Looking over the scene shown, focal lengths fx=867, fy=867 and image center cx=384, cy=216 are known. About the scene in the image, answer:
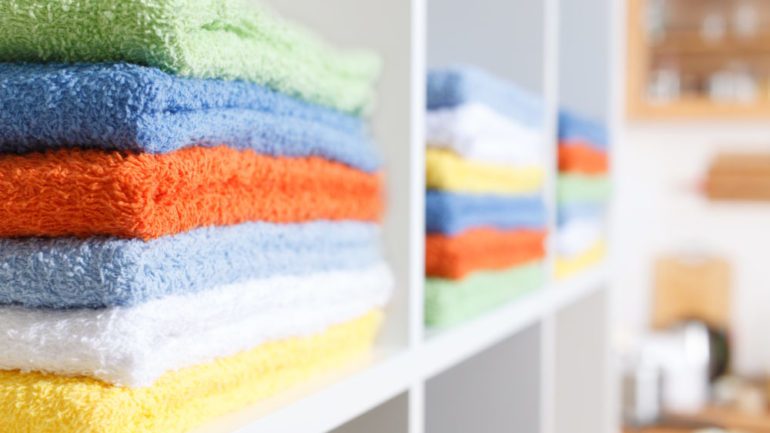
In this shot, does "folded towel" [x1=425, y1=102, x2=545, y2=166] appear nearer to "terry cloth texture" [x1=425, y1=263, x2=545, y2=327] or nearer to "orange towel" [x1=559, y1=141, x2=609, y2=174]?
"terry cloth texture" [x1=425, y1=263, x2=545, y2=327]

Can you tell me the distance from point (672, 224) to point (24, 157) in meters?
2.20

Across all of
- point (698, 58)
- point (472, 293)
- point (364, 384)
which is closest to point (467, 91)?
point (472, 293)

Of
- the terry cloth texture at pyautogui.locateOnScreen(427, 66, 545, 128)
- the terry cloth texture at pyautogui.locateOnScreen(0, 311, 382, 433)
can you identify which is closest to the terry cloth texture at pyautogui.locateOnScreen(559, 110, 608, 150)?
the terry cloth texture at pyautogui.locateOnScreen(427, 66, 545, 128)

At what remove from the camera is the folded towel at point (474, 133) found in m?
0.69

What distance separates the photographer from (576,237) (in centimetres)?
106

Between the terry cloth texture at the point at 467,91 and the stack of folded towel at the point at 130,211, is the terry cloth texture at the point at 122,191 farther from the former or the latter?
the terry cloth texture at the point at 467,91

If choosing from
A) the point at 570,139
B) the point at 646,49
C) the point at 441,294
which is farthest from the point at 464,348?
the point at 646,49

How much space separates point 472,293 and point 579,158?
0.38 metres

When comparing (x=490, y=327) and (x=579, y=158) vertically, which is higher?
(x=579, y=158)

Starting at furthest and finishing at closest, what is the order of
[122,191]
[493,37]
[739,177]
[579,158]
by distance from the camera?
[739,177]
[579,158]
[493,37]
[122,191]

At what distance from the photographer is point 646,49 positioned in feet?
7.44

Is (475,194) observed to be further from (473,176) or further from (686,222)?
(686,222)

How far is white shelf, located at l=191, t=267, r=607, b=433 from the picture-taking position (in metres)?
0.43

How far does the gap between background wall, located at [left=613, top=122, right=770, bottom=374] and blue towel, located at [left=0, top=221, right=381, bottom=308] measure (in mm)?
1958
